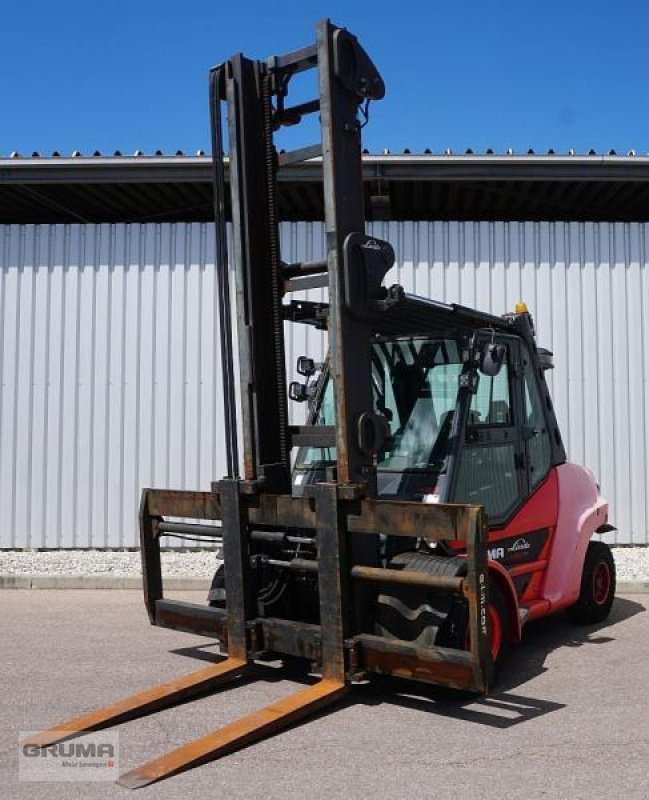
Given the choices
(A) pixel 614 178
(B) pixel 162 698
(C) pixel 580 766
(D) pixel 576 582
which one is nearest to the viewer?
(C) pixel 580 766

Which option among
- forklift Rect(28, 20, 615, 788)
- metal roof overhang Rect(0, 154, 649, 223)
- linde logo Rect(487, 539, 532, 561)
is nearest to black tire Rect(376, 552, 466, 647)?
forklift Rect(28, 20, 615, 788)

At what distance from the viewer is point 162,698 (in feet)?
16.6

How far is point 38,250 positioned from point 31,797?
941 centimetres

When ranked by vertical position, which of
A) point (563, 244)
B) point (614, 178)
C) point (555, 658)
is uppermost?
point (614, 178)

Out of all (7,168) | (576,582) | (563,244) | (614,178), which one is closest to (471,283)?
(563,244)

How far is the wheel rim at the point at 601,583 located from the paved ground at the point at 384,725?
0.36 m

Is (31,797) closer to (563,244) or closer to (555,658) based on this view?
(555,658)

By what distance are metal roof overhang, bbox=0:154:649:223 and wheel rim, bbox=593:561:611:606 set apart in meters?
4.66

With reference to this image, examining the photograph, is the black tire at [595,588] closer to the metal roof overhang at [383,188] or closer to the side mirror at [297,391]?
the side mirror at [297,391]

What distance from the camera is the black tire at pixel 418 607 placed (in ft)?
16.3

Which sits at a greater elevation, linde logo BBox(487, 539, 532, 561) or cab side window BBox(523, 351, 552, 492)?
cab side window BBox(523, 351, 552, 492)

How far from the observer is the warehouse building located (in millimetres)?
11734

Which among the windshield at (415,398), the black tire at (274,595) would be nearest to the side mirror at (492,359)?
the windshield at (415,398)

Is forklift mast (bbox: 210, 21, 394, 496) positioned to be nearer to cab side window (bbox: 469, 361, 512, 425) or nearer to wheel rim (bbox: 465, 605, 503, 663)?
cab side window (bbox: 469, 361, 512, 425)
